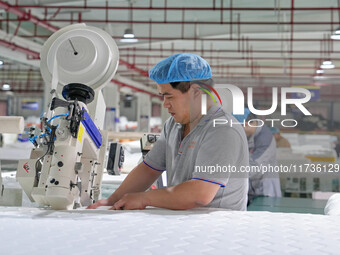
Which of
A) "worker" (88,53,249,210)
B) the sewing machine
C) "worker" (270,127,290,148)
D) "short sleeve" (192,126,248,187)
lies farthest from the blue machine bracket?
"worker" (270,127,290,148)

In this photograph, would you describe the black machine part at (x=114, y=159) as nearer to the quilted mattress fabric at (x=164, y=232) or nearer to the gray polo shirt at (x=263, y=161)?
the quilted mattress fabric at (x=164, y=232)

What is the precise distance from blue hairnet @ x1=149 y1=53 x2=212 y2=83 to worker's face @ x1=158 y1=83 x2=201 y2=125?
0.04m

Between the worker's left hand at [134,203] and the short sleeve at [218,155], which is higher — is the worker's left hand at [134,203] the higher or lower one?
the lower one

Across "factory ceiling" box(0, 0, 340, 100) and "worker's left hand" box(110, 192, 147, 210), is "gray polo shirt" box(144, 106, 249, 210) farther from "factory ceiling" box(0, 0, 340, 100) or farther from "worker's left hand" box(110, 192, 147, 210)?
"factory ceiling" box(0, 0, 340, 100)

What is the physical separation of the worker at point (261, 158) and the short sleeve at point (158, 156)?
1629 millimetres

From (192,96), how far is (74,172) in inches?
21.3

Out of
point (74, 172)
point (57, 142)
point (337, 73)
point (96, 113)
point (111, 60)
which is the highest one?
point (337, 73)

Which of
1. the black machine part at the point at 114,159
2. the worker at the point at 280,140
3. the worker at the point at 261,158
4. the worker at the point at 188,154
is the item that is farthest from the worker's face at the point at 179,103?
the worker at the point at 280,140

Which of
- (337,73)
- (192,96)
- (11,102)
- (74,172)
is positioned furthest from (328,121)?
(11,102)

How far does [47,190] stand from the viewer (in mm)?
1425

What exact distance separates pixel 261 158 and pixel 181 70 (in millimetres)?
2112

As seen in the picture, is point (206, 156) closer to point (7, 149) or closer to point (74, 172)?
point (74, 172)

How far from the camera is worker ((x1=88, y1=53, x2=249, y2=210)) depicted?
4.93 ft

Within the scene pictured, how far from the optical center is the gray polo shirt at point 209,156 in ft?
4.95
